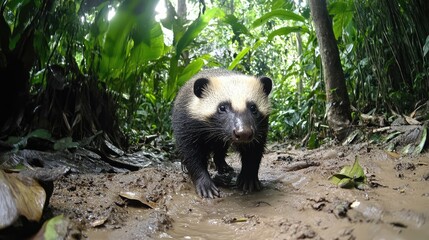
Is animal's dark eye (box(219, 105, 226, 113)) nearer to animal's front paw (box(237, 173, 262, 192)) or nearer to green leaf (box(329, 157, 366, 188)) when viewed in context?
animal's front paw (box(237, 173, 262, 192))

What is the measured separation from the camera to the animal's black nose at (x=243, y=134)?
125 inches

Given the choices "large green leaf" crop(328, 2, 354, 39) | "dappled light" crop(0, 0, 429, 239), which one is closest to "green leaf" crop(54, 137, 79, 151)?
"dappled light" crop(0, 0, 429, 239)

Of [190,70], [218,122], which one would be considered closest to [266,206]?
[218,122]

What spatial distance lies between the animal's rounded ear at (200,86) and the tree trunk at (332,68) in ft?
6.64

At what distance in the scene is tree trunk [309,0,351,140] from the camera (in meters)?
5.07

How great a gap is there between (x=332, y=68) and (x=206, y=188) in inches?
106

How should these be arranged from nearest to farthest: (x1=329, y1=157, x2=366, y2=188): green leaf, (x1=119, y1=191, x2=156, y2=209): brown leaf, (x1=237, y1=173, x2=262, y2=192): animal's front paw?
(x1=119, y1=191, x2=156, y2=209): brown leaf
(x1=329, y1=157, x2=366, y2=188): green leaf
(x1=237, y1=173, x2=262, y2=192): animal's front paw

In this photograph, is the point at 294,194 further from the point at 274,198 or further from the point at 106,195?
the point at 106,195

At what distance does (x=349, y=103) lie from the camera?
5.16 m

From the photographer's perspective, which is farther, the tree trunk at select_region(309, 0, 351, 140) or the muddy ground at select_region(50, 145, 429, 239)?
the tree trunk at select_region(309, 0, 351, 140)

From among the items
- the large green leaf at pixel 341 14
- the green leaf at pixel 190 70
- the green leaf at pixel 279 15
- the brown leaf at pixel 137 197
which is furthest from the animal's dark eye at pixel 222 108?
the green leaf at pixel 190 70

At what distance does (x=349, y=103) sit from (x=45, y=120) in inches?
146

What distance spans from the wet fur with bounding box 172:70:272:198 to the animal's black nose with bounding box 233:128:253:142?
0.17 meters

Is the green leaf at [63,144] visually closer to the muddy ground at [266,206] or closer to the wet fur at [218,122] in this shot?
the muddy ground at [266,206]
